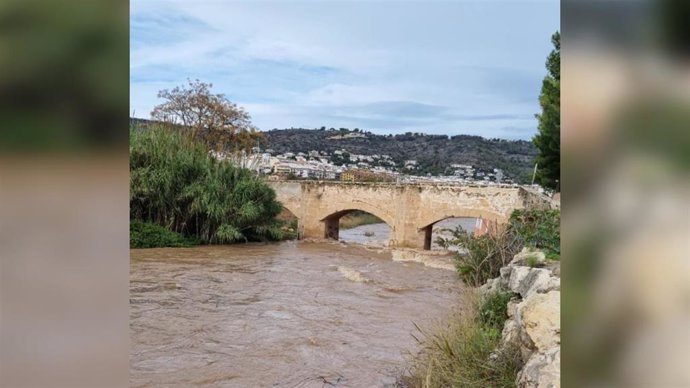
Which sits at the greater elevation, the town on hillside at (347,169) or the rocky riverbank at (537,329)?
the town on hillside at (347,169)

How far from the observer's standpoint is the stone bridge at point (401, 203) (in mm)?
14922

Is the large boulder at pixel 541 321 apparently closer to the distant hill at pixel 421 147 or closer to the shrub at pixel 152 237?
the shrub at pixel 152 237

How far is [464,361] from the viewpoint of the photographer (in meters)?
3.89

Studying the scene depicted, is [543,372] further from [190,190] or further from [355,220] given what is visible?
[355,220]

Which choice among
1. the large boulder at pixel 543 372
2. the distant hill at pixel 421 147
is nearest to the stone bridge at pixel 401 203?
the distant hill at pixel 421 147

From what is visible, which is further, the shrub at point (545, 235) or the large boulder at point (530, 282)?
the shrub at point (545, 235)

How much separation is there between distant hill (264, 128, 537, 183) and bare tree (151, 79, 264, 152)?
4535 millimetres

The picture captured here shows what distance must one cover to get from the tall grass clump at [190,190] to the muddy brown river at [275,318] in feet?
6.40

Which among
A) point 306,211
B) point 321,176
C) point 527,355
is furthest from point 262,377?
point 321,176

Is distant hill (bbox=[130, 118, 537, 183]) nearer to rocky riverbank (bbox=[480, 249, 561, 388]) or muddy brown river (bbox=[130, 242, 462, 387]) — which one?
muddy brown river (bbox=[130, 242, 462, 387])

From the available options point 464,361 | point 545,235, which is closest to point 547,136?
point 545,235
